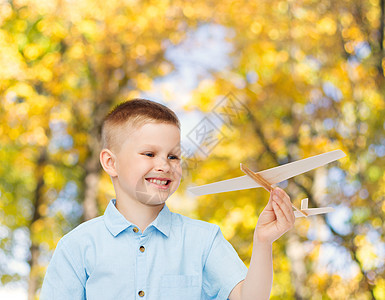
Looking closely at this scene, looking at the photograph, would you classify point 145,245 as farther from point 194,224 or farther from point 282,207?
point 282,207

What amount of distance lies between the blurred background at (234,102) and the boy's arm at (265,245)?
6.71 feet

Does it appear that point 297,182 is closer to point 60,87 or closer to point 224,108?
point 224,108

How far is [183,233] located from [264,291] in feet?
0.66

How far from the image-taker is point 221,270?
0.94m

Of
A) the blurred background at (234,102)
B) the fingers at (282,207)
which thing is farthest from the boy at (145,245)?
the blurred background at (234,102)

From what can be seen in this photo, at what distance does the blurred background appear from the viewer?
3115 millimetres

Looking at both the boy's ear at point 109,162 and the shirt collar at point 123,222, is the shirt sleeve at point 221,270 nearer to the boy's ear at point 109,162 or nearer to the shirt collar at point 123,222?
the shirt collar at point 123,222

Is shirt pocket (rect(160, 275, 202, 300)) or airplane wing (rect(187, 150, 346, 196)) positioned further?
shirt pocket (rect(160, 275, 202, 300))

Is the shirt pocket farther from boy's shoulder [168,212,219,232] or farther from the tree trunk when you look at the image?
the tree trunk

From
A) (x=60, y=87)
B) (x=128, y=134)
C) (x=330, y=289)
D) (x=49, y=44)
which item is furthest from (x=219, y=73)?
(x=128, y=134)

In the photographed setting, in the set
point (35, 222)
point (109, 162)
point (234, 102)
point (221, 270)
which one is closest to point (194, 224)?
point (221, 270)

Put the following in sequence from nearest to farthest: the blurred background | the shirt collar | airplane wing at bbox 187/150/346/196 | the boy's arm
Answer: airplane wing at bbox 187/150/346/196, the boy's arm, the shirt collar, the blurred background

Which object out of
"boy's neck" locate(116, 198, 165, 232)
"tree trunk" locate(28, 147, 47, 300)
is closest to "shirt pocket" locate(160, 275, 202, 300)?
"boy's neck" locate(116, 198, 165, 232)

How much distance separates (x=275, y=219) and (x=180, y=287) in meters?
0.22
